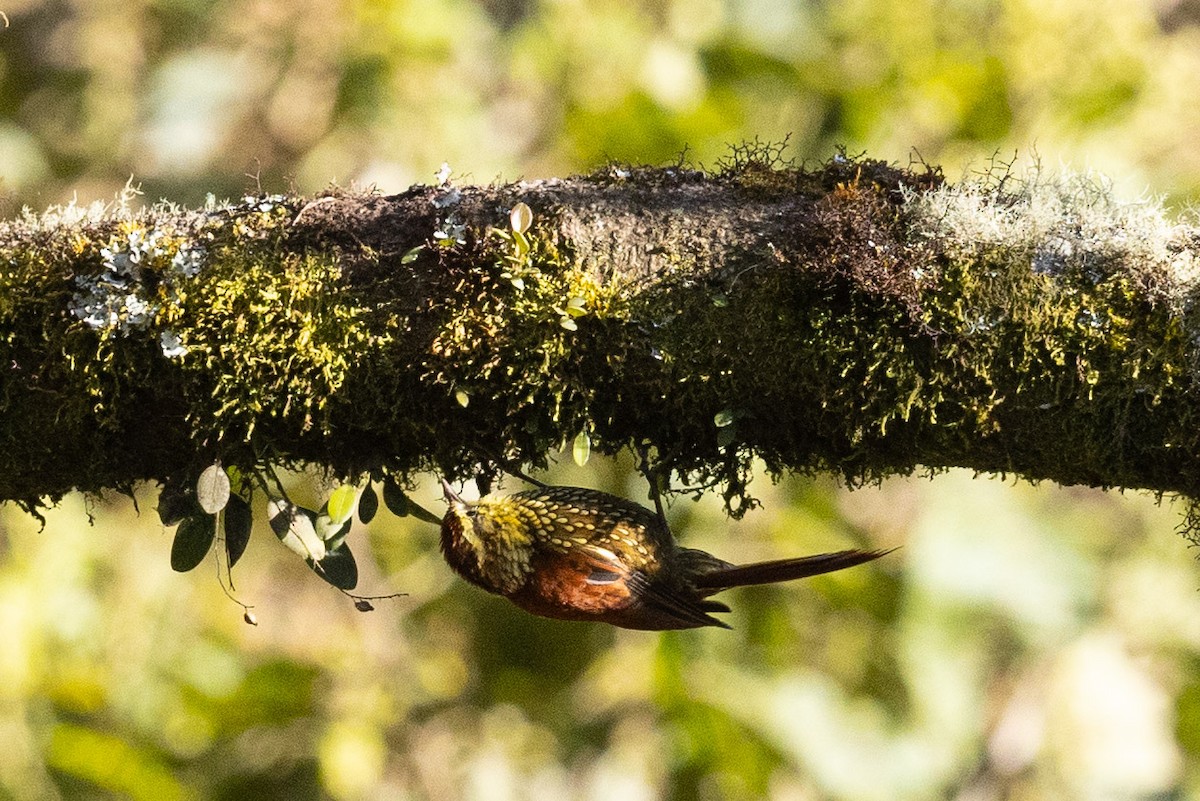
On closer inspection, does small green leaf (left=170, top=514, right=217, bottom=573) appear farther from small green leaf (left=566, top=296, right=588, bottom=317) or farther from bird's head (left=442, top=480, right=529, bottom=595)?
small green leaf (left=566, top=296, right=588, bottom=317)

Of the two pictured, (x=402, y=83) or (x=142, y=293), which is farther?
(x=402, y=83)

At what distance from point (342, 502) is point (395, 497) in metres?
0.10

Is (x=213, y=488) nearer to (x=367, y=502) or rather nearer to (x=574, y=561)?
(x=367, y=502)

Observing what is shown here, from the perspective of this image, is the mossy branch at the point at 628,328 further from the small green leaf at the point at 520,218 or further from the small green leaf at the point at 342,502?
the small green leaf at the point at 342,502

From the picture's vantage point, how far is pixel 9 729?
433 centimetres

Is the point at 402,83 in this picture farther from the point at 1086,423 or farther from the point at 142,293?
the point at 1086,423

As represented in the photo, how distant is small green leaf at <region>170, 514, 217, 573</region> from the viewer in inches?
88.4

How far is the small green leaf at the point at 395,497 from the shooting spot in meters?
2.25

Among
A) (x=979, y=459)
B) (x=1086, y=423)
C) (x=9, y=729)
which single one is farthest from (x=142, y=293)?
(x=9, y=729)

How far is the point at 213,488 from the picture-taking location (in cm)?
210

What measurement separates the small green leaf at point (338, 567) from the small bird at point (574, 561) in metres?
→ 0.31

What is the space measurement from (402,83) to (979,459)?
3.95m

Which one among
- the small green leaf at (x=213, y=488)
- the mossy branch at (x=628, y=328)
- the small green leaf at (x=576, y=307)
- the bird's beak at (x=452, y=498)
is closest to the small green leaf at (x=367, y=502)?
the mossy branch at (x=628, y=328)

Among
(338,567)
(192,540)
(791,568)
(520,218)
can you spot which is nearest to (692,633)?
(791,568)
